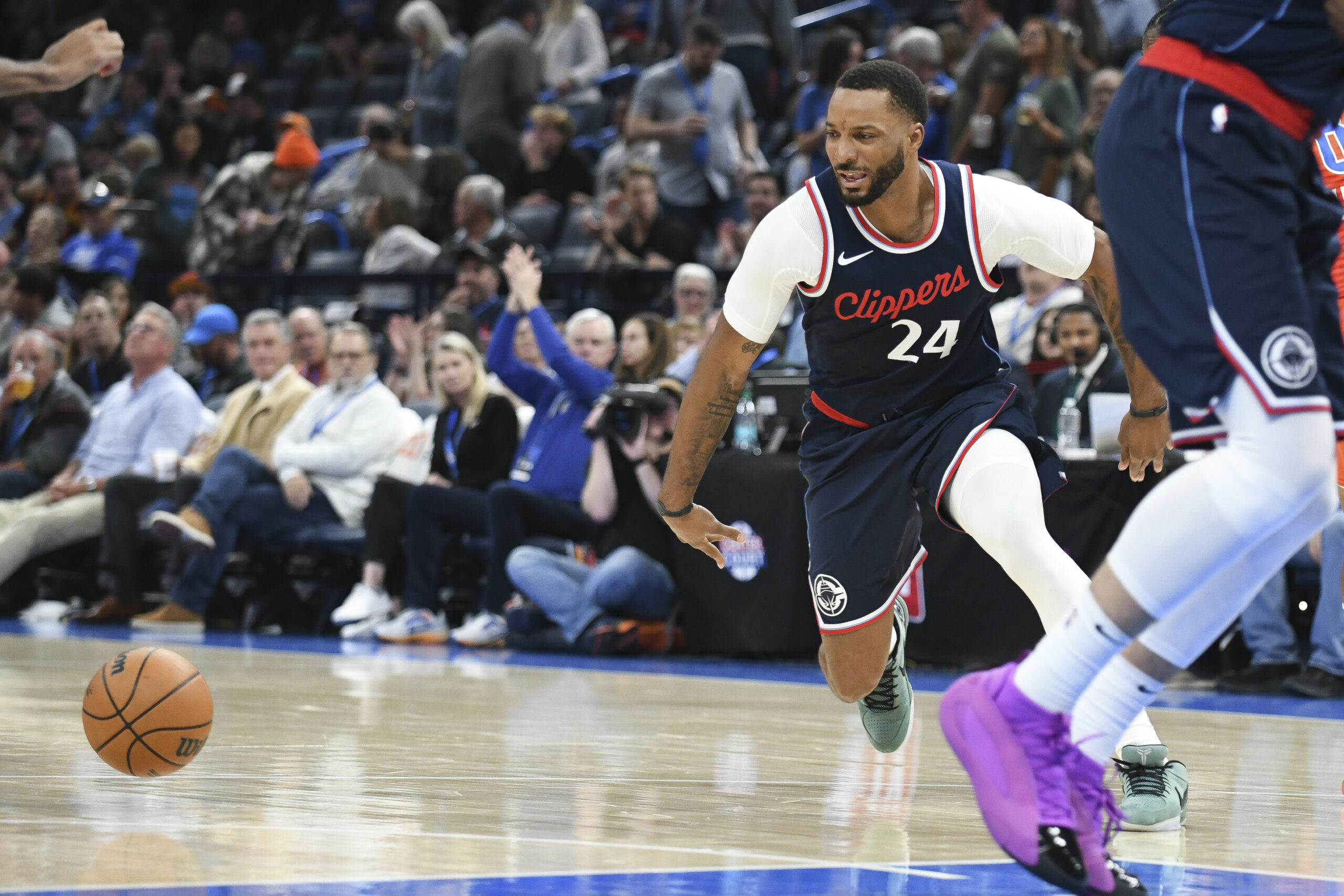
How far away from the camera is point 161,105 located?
54.2 ft

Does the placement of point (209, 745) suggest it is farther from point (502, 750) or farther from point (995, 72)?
point (995, 72)

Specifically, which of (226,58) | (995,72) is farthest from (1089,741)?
(226,58)

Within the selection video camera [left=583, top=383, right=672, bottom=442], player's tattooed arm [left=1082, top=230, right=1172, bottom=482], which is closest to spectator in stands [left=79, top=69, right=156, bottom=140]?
video camera [left=583, top=383, right=672, bottom=442]

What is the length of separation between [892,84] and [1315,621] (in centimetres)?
429

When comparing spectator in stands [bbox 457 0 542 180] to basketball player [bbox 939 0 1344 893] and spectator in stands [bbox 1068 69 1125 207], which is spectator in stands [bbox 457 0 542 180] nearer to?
spectator in stands [bbox 1068 69 1125 207]

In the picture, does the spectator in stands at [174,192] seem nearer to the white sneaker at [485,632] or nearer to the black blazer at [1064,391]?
the white sneaker at [485,632]

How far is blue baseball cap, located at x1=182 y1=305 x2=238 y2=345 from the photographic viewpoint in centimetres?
1160

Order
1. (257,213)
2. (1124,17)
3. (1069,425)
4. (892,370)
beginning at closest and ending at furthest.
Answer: (892,370)
(1069,425)
(1124,17)
(257,213)

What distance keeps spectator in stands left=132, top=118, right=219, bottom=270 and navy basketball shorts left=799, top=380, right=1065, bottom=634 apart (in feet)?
35.4

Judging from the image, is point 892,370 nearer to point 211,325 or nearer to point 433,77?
point 211,325

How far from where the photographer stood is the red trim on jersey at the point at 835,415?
4.40 meters

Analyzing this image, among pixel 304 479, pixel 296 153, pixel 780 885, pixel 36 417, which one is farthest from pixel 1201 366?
pixel 296 153

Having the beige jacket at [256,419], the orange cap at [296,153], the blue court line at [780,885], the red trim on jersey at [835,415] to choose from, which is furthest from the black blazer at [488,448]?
the blue court line at [780,885]

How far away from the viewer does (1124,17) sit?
12555mm
